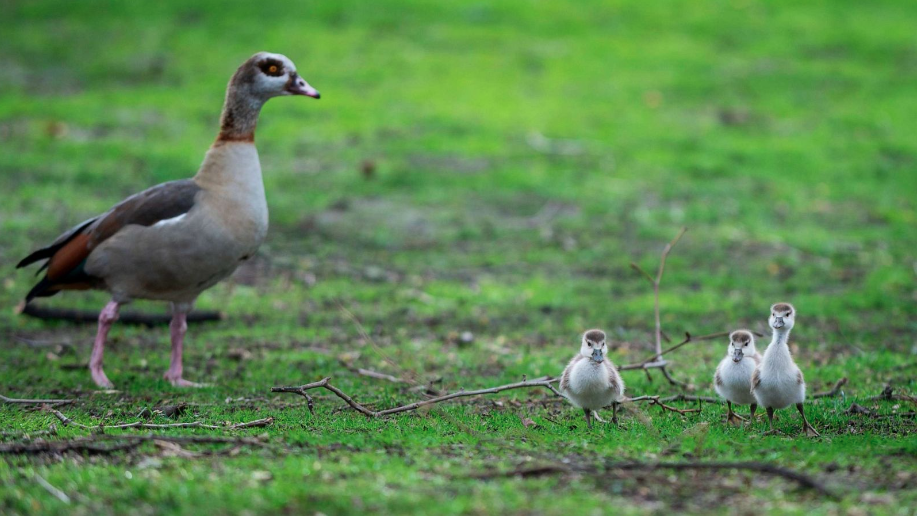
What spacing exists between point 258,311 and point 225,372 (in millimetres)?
2040

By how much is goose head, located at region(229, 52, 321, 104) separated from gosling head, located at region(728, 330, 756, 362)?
3812 millimetres

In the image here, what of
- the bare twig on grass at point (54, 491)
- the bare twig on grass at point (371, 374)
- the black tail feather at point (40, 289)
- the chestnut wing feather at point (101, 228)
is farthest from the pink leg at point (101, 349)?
the bare twig on grass at point (54, 491)

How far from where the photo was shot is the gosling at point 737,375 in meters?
6.39

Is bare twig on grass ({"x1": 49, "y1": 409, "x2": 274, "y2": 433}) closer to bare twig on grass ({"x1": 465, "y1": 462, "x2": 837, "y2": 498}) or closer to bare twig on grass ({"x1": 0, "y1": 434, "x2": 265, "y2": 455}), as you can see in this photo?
bare twig on grass ({"x1": 0, "y1": 434, "x2": 265, "y2": 455})

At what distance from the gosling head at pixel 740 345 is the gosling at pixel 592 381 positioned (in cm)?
72

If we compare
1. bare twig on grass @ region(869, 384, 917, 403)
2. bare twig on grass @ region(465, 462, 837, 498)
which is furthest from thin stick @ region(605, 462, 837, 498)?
bare twig on grass @ region(869, 384, 917, 403)

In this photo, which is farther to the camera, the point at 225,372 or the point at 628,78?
the point at 628,78

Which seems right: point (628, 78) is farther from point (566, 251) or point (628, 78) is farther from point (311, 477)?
point (311, 477)

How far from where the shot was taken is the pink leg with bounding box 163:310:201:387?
7828 millimetres

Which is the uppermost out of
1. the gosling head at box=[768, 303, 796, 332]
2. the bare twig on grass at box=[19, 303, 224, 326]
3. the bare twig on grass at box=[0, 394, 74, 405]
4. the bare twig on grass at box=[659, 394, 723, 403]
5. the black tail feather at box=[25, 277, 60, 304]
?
the gosling head at box=[768, 303, 796, 332]

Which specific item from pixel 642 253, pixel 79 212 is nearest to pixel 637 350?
pixel 642 253

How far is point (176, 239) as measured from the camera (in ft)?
25.3

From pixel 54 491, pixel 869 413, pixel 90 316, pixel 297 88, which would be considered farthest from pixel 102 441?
pixel 869 413

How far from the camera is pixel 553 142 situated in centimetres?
1750
